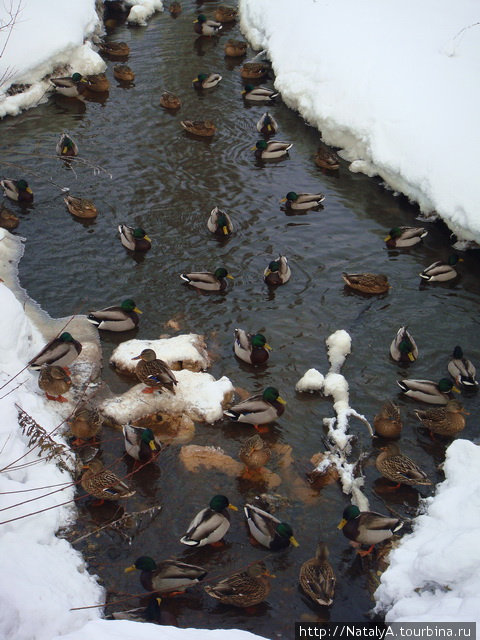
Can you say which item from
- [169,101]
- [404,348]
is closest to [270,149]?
[169,101]

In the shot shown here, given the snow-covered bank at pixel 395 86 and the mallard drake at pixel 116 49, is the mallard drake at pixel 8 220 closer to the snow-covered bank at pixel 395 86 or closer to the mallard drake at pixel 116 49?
the snow-covered bank at pixel 395 86

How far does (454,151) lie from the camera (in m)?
12.0

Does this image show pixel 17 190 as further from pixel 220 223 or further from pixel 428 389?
pixel 428 389

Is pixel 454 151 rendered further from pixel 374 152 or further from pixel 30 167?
pixel 30 167

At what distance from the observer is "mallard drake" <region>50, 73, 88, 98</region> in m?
15.7

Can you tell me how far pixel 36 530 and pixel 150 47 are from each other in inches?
631

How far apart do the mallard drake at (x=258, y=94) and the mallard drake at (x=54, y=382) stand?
33.4 ft

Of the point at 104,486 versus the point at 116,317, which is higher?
the point at 104,486

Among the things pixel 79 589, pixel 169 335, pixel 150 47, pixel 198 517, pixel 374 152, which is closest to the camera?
pixel 79 589

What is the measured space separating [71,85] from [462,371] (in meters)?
12.0

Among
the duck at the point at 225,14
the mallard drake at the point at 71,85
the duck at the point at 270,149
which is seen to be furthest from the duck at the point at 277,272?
the duck at the point at 225,14

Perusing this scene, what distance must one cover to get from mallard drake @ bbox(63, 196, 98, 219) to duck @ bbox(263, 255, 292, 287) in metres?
3.69

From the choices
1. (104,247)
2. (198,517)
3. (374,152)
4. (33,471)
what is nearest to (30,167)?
(104,247)

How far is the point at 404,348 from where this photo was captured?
902cm
